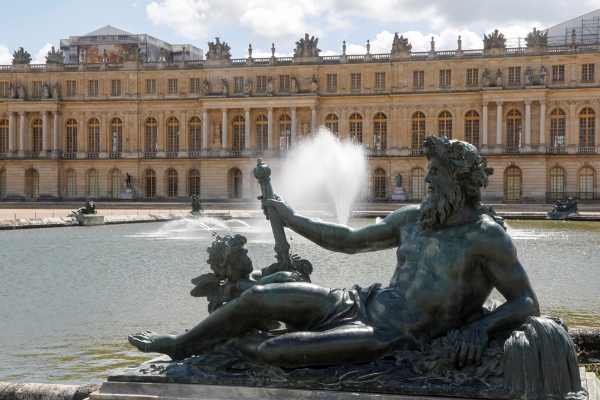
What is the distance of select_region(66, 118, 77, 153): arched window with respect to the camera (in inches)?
2501

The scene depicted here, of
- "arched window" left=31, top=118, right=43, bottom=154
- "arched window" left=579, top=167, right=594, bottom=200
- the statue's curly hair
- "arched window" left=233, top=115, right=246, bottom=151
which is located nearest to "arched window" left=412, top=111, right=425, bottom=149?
"arched window" left=579, top=167, right=594, bottom=200

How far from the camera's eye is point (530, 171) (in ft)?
179

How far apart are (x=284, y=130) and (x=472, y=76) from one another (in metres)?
15.0

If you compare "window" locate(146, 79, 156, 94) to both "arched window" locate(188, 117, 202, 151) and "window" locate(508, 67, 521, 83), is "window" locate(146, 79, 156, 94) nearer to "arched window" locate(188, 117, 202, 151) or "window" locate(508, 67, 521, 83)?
"arched window" locate(188, 117, 202, 151)

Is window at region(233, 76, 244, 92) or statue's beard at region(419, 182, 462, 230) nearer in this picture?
statue's beard at region(419, 182, 462, 230)

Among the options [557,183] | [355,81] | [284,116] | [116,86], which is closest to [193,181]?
[284,116]

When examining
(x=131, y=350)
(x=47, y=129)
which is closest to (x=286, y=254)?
(x=131, y=350)

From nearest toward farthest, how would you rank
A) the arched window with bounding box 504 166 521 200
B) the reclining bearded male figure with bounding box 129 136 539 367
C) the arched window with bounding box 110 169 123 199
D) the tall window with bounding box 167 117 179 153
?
the reclining bearded male figure with bounding box 129 136 539 367 < the arched window with bounding box 504 166 521 200 < the tall window with bounding box 167 117 179 153 < the arched window with bounding box 110 169 123 199

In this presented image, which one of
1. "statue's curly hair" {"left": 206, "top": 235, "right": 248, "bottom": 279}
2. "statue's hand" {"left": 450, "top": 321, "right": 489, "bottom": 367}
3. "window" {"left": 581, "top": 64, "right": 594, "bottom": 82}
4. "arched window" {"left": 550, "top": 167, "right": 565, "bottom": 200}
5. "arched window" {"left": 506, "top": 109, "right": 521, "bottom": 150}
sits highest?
"window" {"left": 581, "top": 64, "right": 594, "bottom": 82}

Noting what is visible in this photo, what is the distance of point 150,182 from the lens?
206 ft

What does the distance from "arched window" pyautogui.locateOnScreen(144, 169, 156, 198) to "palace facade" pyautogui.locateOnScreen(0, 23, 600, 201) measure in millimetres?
143

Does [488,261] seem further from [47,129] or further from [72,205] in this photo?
[47,129]

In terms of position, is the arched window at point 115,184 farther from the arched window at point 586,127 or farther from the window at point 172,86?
the arched window at point 586,127

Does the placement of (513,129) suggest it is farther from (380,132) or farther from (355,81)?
(355,81)
